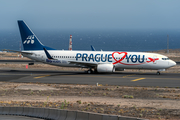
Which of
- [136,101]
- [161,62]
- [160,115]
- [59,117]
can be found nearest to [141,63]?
[161,62]

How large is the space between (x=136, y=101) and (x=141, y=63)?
68.0 feet

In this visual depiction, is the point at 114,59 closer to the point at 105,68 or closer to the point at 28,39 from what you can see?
the point at 105,68

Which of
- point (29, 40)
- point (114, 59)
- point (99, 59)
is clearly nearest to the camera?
point (114, 59)

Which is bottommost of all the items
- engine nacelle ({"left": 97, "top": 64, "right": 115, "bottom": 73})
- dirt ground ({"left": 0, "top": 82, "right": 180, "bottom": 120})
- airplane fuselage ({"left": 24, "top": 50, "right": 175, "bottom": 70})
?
dirt ground ({"left": 0, "top": 82, "right": 180, "bottom": 120})

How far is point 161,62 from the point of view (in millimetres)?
44281

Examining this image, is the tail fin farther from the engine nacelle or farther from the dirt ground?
the dirt ground

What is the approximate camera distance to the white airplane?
44503 mm

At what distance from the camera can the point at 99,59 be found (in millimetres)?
45906

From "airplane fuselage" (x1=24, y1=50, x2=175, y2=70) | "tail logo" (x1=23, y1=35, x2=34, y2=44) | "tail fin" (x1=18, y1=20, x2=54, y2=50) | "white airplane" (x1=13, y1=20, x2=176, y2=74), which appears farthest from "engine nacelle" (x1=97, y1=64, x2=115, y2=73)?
"tail logo" (x1=23, y1=35, x2=34, y2=44)

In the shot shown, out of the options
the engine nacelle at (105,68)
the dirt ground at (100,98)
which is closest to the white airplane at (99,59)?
the engine nacelle at (105,68)

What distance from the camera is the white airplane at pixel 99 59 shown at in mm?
44503

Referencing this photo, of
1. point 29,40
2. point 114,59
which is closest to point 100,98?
point 114,59

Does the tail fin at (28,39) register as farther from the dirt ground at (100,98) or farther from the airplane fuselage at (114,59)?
the dirt ground at (100,98)

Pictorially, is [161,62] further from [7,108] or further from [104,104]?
[7,108]
